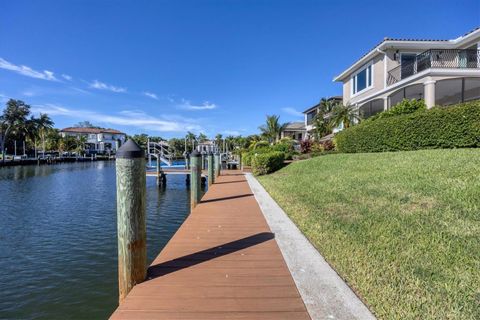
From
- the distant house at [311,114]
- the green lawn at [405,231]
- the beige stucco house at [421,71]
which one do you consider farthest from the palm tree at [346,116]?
the green lawn at [405,231]

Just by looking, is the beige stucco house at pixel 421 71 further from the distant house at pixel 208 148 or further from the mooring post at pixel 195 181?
the distant house at pixel 208 148

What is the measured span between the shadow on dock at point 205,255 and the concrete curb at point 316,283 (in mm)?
385

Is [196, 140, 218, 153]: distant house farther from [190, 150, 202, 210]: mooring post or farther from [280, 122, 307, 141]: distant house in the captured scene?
[190, 150, 202, 210]: mooring post

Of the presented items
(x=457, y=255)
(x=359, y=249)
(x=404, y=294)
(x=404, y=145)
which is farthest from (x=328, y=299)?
(x=404, y=145)

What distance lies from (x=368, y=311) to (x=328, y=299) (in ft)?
1.35

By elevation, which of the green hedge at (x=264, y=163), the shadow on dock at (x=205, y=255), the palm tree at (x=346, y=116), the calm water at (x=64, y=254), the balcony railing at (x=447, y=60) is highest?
the balcony railing at (x=447, y=60)

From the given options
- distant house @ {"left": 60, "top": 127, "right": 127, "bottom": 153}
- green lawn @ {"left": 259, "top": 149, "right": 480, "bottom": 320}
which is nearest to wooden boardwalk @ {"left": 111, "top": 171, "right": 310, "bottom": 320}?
green lawn @ {"left": 259, "top": 149, "right": 480, "bottom": 320}

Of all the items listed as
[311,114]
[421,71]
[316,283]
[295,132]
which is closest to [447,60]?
[421,71]

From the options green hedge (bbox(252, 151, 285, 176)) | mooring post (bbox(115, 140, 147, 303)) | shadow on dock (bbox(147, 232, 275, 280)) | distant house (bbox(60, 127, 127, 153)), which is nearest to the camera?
mooring post (bbox(115, 140, 147, 303))

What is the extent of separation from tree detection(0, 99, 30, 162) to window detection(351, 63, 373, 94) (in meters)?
72.8

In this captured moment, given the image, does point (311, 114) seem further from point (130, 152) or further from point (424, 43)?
point (130, 152)

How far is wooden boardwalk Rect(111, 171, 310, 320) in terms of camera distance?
9.68ft

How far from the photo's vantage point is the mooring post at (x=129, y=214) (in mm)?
3510

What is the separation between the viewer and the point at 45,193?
1953 centimetres
